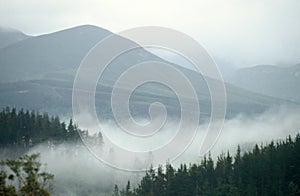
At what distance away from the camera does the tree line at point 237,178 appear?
7856 cm

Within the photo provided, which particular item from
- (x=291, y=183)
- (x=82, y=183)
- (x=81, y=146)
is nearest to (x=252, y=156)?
(x=291, y=183)

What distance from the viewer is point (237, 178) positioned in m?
83.9

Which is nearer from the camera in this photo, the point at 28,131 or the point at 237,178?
the point at 237,178

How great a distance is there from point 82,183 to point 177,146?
7186 centimetres

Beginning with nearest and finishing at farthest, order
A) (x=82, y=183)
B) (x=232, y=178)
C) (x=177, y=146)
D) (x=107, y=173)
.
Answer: (x=232, y=178)
(x=82, y=183)
(x=107, y=173)
(x=177, y=146)

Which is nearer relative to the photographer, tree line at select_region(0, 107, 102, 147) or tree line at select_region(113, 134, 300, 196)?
tree line at select_region(113, 134, 300, 196)

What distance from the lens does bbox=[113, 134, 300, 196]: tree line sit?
7856cm

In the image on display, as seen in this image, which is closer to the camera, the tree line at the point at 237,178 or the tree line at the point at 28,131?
the tree line at the point at 237,178

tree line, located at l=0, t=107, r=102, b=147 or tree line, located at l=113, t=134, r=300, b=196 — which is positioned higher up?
tree line, located at l=0, t=107, r=102, b=147

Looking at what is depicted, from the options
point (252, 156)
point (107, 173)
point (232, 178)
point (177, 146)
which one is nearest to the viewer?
point (232, 178)

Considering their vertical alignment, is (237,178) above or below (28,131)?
below

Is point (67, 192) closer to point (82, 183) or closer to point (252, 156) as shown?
point (82, 183)

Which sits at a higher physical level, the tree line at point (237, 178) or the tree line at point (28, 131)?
the tree line at point (28, 131)

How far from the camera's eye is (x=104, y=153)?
12656 cm
